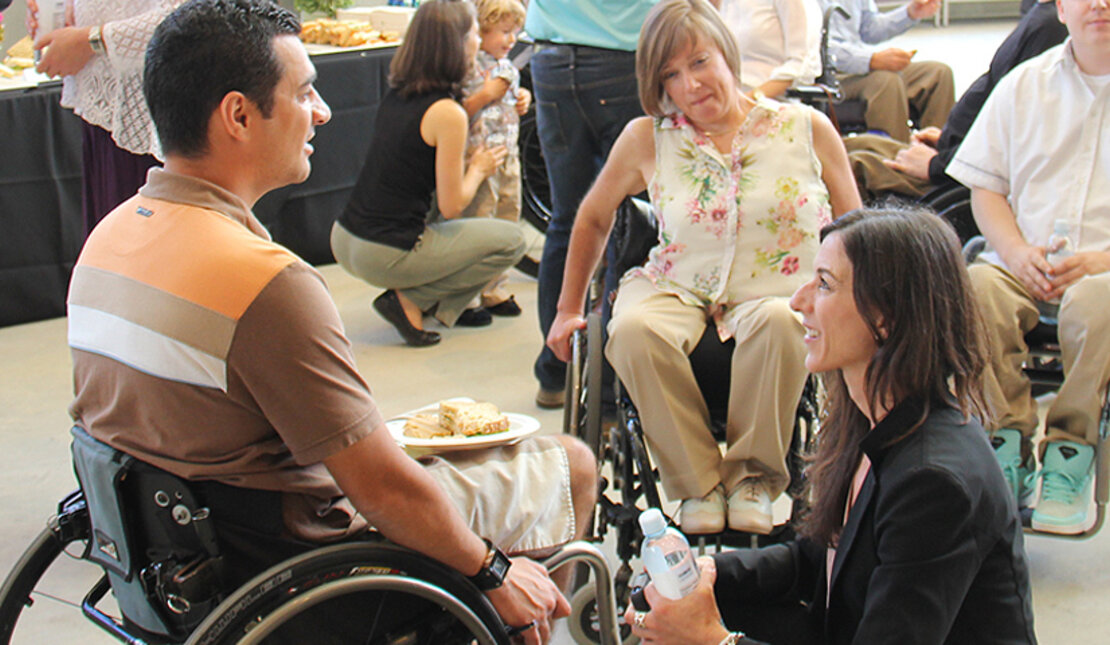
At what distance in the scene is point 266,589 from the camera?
4.54 ft

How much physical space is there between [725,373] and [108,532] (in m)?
1.33

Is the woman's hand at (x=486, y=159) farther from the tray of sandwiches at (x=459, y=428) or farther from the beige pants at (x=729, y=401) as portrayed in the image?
the tray of sandwiches at (x=459, y=428)

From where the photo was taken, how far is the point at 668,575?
1.53 metres

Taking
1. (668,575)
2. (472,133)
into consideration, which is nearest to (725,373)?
(668,575)

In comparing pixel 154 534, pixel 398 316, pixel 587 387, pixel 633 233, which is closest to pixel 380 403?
pixel 398 316

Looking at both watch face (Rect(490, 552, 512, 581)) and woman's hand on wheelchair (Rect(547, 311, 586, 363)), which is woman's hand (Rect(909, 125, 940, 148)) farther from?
watch face (Rect(490, 552, 512, 581))

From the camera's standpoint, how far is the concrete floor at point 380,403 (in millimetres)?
2479

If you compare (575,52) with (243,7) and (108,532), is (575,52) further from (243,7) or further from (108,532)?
(108,532)

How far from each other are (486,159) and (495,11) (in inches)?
21.4

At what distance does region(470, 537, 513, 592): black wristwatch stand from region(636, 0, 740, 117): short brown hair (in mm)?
1282

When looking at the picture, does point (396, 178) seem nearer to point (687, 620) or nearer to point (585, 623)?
point (585, 623)

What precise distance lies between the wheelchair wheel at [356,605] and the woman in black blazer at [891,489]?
0.84ft

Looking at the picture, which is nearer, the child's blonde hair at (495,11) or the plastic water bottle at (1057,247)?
the plastic water bottle at (1057,247)

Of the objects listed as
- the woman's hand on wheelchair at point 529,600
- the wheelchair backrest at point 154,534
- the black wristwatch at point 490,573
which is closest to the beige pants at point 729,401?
the woman's hand on wheelchair at point 529,600
